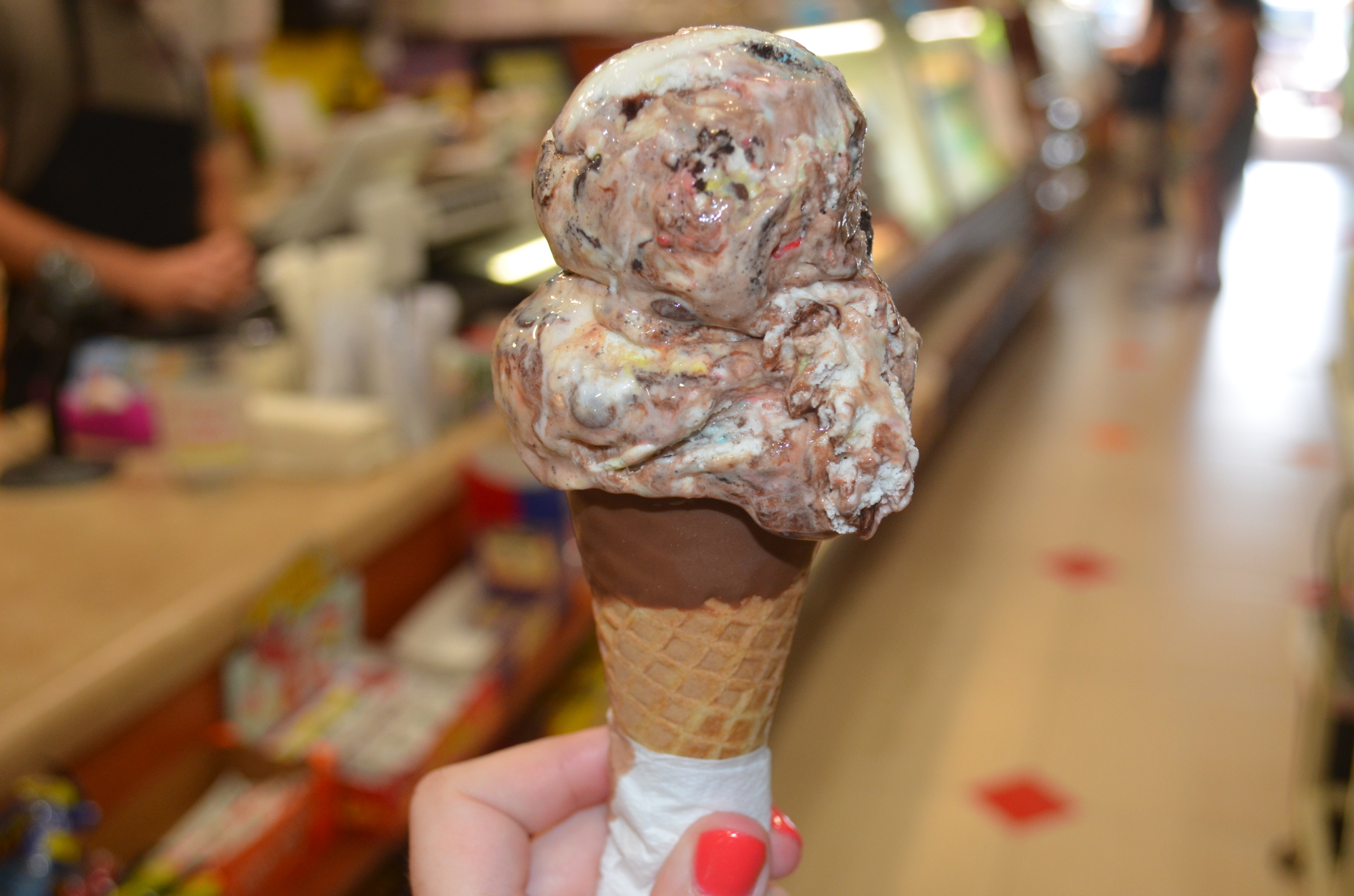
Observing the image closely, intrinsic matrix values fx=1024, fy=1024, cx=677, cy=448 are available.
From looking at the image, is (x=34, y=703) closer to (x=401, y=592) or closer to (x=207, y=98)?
(x=401, y=592)

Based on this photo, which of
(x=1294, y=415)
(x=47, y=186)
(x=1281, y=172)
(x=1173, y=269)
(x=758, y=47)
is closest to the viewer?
(x=758, y=47)

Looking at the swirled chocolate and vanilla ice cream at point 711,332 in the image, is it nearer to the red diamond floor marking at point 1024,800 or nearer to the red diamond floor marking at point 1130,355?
the red diamond floor marking at point 1024,800

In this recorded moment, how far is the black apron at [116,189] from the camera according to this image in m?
2.46

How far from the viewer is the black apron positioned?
246 centimetres

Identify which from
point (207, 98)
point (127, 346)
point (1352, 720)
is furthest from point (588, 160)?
point (207, 98)

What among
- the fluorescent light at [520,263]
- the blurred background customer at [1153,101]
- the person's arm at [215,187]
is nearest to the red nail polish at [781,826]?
the fluorescent light at [520,263]

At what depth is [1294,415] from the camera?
17.3 feet

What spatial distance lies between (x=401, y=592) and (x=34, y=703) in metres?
0.90

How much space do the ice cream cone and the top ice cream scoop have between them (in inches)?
2.0

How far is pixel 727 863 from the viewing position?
0.82m

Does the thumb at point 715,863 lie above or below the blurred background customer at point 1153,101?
above

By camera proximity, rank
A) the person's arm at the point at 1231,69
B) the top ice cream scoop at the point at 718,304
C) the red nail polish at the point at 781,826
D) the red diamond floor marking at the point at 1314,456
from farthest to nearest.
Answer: the person's arm at the point at 1231,69 < the red diamond floor marking at the point at 1314,456 < the red nail polish at the point at 781,826 < the top ice cream scoop at the point at 718,304

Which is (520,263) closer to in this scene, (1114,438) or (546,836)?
(546,836)

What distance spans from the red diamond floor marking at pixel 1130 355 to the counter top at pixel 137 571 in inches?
194
